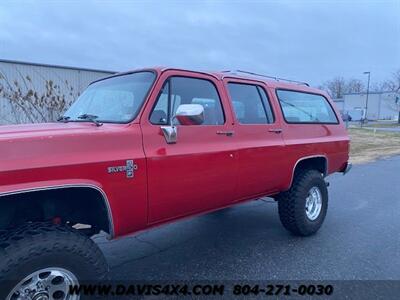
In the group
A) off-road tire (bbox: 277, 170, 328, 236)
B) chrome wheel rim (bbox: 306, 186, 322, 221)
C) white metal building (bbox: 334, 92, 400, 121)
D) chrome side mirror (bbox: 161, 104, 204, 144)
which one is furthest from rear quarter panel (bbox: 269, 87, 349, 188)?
white metal building (bbox: 334, 92, 400, 121)

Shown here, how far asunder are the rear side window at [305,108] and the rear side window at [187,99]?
124cm

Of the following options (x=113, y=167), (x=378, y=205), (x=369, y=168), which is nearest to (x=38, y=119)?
(x=113, y=167)

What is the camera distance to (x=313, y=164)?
4949 mm

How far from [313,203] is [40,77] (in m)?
12.2

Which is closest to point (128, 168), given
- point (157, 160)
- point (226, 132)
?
point (157, 160)

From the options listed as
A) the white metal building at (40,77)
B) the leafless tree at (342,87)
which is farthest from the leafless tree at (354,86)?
the white metal building at (40,77)

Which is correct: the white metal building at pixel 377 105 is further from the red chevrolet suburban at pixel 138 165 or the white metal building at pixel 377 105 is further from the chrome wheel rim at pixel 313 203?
the red chevrolet suburban at pixel 138 165

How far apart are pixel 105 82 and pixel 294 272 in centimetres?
281

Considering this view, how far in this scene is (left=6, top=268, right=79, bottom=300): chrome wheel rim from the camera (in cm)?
227

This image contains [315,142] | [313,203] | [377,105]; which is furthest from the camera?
[377,105]

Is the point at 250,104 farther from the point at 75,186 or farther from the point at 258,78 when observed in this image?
the point at 75,186

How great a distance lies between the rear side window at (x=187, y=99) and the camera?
10.0ft

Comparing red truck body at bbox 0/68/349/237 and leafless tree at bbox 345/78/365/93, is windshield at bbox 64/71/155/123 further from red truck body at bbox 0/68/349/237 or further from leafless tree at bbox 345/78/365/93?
leafless tree at bbox 345/78/365/93

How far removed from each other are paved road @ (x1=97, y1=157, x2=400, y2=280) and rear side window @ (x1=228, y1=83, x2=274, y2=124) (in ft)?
5.15
